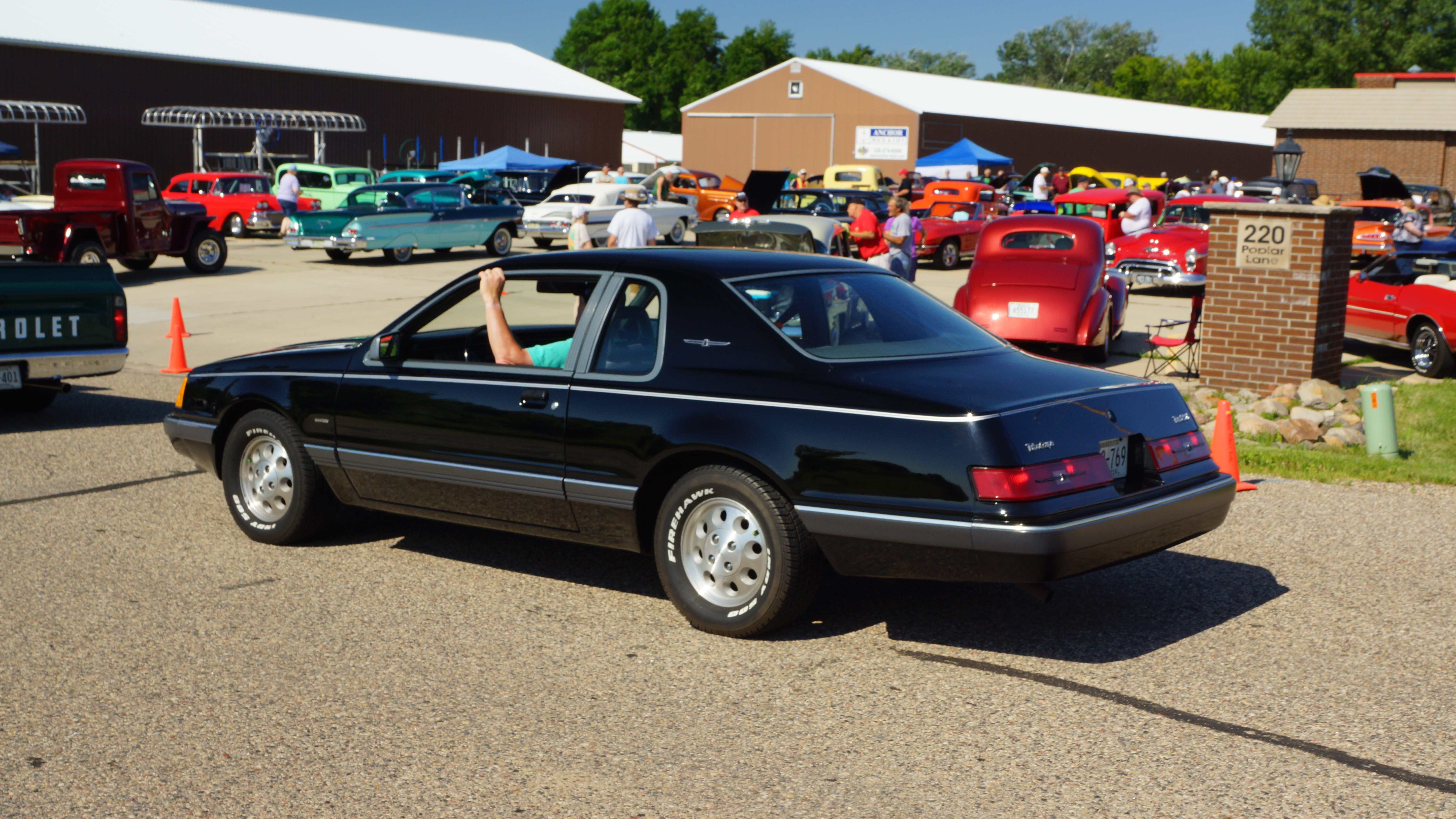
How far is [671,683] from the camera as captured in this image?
4.72m

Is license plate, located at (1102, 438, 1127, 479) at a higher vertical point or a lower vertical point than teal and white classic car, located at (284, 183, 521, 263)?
lower

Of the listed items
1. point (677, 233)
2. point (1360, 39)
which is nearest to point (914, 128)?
point (677, 233)

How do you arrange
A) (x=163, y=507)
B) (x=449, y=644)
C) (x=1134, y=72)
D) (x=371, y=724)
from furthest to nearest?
1. (x=1134, y=72)
2. (x=163, y=507)
3. (x=449, y=644)
4. (x=371, y=724)

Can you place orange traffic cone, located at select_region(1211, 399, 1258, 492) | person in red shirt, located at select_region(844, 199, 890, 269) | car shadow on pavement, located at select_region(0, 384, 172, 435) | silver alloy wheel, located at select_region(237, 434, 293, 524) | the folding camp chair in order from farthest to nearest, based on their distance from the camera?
person in red shirt, located at select_region(844, 199, 890, 269), the folding camp chair, car shadow on pavement, located at select_region(0, 384, 172, 435), orange traffic cone, located at select_region(1211, 399, 1258, 492), silver alloy wheel, located at select_region(237, 434, 293, 524)

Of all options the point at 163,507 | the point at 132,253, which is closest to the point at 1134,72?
the point at 132,253

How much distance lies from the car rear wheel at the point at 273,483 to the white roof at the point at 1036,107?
52601 millimetres

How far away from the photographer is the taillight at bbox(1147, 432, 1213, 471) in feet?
16.7

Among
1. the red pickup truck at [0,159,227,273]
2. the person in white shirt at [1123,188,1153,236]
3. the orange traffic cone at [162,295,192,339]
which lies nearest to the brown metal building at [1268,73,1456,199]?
the person in white shirt at [1123,188,1153,236]

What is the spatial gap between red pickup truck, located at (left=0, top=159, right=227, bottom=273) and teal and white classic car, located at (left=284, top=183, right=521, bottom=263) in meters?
1.79

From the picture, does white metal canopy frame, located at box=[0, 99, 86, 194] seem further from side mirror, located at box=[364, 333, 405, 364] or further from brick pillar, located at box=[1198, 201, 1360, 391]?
side mirror, located at box=[364, 333, 405, 364]

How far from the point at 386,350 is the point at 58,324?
4.78 meters

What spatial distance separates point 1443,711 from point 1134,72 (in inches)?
5325

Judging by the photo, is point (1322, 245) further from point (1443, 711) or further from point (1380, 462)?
point (1443, 711)

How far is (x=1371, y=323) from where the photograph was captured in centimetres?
1438
